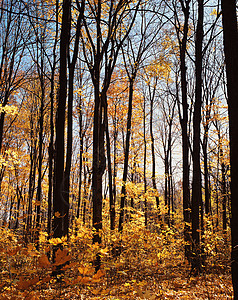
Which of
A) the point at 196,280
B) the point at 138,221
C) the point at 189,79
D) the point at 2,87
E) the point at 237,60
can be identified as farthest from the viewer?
the point at 189,79

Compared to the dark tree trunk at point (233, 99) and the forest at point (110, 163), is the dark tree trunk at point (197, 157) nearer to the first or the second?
the forest at point (110, 163)

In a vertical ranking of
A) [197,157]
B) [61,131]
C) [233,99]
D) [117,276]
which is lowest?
[117,276]

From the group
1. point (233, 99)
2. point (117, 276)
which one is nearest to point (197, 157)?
point (117, 276)

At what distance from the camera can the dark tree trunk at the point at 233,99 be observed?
81.8 inches

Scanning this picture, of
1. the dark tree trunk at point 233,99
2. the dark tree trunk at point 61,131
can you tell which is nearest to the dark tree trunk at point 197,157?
the dark tree trunk at point 61,131

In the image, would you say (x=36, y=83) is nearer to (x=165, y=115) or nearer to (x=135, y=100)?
(x=135, y=100)

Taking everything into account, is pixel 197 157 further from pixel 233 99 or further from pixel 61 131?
pixel 233 99

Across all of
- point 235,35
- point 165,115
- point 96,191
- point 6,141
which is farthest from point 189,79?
point 6,141

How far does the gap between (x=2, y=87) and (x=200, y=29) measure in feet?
25.5

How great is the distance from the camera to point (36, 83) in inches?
477

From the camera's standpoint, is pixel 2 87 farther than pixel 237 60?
Yes

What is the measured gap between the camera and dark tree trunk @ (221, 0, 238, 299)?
2078mm

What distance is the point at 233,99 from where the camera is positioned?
87.1 inches

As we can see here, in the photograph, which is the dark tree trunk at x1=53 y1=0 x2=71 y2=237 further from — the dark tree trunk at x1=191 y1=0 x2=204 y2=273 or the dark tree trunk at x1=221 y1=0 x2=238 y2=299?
the dark tree trunk at x1=191 y1=0 x2=204 y2=273
